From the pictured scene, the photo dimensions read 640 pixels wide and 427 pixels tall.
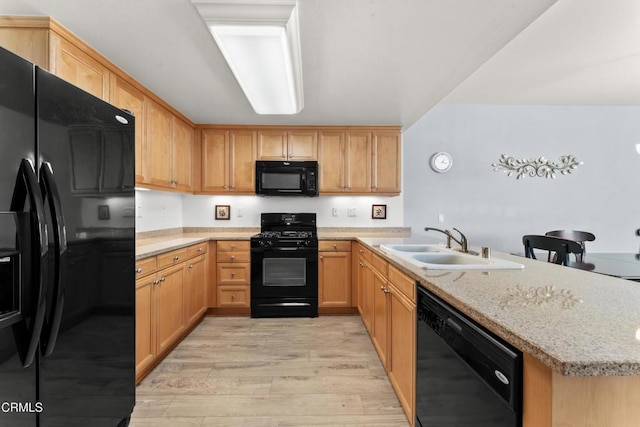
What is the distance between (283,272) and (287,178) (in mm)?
1108

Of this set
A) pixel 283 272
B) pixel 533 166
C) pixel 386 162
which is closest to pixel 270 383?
pixel 283 272

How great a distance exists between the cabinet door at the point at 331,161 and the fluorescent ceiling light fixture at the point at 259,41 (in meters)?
1.29

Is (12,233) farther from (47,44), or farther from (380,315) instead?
(380,315)

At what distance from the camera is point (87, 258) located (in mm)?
1178

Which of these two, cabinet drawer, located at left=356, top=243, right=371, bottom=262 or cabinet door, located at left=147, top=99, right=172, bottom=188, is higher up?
cabinet door, located at left=147, top=99, right=172, bottom=188

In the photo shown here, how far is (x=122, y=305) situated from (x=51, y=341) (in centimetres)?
43

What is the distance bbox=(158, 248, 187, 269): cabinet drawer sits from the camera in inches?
90.2

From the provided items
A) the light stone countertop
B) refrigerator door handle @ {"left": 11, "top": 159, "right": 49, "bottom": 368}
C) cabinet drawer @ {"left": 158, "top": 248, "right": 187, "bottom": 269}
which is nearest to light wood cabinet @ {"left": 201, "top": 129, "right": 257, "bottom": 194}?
cabinet drawer @ {"left": 158, "top": 248, "right": 187, "bottom": 269}

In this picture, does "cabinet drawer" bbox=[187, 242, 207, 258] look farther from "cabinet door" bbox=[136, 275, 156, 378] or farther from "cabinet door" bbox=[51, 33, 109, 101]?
"cabinet door" bbox=[51, 33, 109, 101]

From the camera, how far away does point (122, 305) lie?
142 centimetres

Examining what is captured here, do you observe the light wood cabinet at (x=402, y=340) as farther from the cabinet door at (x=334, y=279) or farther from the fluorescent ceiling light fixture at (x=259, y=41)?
the fluorescent ceiling light fixture at (x=259, y=41)

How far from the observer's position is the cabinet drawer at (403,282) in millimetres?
1535

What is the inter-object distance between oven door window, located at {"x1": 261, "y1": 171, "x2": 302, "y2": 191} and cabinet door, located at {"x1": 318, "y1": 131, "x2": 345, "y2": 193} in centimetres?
31

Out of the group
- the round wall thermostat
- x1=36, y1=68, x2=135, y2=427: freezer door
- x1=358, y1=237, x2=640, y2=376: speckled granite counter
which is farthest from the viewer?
the round wall thermostat
